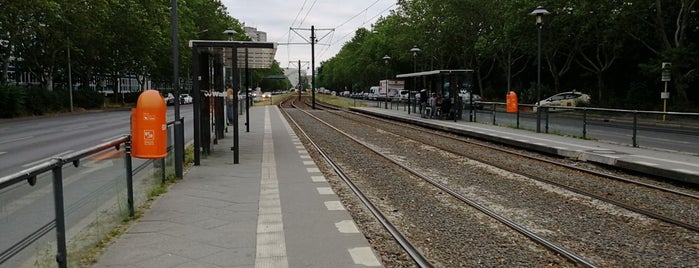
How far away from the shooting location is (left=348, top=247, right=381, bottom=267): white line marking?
16.1ft

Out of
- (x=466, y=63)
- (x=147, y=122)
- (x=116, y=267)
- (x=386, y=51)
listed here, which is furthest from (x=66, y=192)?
(x=386, y=51)

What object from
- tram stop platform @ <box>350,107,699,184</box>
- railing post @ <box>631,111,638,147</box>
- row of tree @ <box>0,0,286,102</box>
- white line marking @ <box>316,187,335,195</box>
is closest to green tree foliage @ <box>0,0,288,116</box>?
row of tree @ <box>0,0,286,102</box>

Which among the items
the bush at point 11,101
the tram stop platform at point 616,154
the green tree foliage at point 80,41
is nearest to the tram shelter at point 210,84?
the tram stop platform at point 616,154

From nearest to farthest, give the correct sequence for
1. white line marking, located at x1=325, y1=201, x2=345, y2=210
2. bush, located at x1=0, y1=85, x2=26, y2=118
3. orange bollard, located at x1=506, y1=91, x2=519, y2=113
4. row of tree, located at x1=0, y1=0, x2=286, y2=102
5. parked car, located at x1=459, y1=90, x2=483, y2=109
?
white line marking, located at x1=325, y1=201, x2=345, y2=210
orange bollard, located at x1=506, y1=91, x2=519, y2=113
parked car, located at x1=459, y1=90, x2=483, y2=109
bush, located at x1=0, y1=85, x2=26, y2=118
row of tree, located at x1=0, y1=0, x2=286, y2=102

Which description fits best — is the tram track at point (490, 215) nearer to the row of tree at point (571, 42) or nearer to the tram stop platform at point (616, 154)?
the tram stop platform at point (616, 154)

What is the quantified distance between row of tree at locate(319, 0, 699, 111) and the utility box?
2794cm

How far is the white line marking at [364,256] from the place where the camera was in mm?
4906

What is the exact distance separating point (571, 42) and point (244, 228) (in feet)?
125

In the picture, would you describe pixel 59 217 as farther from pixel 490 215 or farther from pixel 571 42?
pixel 571 42

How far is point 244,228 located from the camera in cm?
615

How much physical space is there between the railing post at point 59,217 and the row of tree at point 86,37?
3026 cm

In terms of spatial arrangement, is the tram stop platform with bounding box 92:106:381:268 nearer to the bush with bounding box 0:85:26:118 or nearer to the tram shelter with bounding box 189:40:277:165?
the tram shelter with bounding box 189:40:277:165

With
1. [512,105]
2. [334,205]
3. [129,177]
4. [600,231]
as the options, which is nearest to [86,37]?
[512,105]

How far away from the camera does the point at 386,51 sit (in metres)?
69.3
